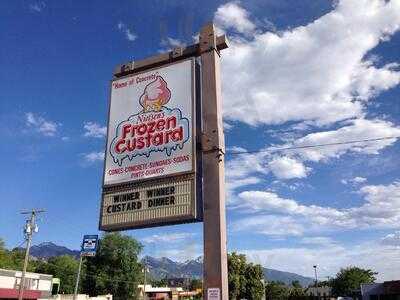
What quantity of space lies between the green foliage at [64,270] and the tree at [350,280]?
220 ft

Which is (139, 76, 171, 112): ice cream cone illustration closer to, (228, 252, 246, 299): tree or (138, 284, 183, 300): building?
(228, 252, 246, 299): tree

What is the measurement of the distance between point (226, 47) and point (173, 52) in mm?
2282

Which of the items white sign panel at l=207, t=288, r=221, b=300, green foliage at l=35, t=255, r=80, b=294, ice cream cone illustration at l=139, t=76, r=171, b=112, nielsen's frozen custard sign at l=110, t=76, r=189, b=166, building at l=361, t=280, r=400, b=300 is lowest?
white sign panel at l=207, t=288, r=221, b=300

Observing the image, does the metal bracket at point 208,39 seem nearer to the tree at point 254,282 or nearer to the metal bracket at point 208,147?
the metal bracket at point 208,147

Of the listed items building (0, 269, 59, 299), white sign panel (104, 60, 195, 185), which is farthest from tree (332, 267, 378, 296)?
white sign panel (104, 60, 195, 185)

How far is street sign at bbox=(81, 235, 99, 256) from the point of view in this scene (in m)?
50.0

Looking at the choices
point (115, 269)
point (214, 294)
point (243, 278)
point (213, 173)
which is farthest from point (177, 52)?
point (115, 269)

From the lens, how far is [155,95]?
776 inches

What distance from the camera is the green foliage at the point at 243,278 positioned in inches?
2950

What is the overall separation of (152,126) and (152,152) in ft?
3.74

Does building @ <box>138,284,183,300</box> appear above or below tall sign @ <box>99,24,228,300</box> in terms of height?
above

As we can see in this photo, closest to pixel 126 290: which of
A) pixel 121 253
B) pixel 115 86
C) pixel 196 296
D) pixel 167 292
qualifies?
pixel 121 253

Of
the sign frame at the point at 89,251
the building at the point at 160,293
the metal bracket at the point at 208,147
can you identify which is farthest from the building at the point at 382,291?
the building at the point at 160,293

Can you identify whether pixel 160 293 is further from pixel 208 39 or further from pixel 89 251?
pixel 208 39
